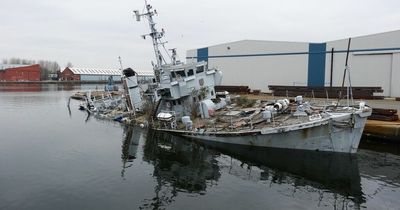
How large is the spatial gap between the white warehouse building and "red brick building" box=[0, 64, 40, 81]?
10728 cm

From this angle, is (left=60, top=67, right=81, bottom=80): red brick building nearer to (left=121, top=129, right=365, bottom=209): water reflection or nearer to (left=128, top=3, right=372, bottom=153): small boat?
(left=128, top=3, right=372, bottom=153): small boat

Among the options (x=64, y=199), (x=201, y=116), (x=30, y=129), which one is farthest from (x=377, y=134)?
(x=30, y=129)

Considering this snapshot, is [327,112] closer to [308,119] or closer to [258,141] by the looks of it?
[308,119]

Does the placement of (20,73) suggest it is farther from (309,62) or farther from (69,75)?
Answer: (309,62)

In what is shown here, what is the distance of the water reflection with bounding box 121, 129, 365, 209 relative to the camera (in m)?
16.1

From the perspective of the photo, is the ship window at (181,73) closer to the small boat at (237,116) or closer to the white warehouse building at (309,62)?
the small boat at (237,116)

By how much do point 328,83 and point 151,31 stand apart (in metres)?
21.1

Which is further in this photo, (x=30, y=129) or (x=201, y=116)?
(x=30, y=129)

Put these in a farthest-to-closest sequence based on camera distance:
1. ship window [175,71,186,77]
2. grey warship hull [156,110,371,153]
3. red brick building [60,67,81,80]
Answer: red brick building [60,67,81,80] → ship window [175,71,186,77] → grey warship hull [156,110,371,153]

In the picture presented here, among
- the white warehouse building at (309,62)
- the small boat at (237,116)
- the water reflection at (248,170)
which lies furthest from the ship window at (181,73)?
the white warehouse building at (309,62)

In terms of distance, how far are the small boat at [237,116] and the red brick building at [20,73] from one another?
406 ft

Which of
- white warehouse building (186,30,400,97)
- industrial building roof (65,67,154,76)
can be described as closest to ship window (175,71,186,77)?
white warehouse building (186,30,400,97)

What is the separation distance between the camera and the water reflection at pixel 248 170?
53.0 ft

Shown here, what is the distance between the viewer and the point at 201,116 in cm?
2750
